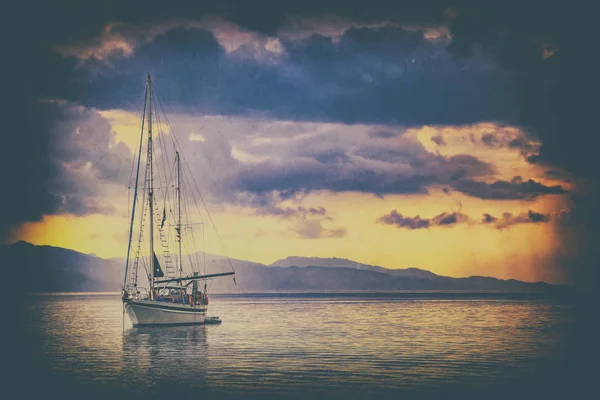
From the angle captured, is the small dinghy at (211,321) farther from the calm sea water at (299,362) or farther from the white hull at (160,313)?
the calm sea water at (299,362)

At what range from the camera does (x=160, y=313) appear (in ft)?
292

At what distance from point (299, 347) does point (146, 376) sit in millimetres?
19650

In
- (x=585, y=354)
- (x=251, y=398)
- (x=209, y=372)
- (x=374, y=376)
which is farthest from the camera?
(x=585, y=354)

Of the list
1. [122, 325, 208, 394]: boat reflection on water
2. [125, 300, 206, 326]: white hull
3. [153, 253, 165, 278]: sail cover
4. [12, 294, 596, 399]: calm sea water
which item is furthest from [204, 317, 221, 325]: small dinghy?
[153, 253, 165, 278]: sail cover

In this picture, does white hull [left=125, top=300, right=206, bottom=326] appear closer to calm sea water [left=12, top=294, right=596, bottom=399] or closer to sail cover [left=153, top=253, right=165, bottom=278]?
calm sea water [left=12, top=294, right=596, bottom=399]

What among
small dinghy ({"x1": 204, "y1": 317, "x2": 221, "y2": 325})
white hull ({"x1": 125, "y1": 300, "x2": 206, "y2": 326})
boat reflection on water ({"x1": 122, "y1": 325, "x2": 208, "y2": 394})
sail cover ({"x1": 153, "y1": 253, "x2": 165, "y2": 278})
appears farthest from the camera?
small dinghy ({"x1": 204, "y1": 317, "x2": 221, "y2": 325})

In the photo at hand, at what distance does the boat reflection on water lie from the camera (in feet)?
154

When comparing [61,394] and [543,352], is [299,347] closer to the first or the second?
[543,352]

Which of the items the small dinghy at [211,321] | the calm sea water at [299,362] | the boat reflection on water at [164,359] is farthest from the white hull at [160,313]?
the small dinghy at [211,321]

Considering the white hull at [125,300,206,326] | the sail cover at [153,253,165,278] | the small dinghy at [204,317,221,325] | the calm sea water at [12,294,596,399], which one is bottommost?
the calm sea water at [12,294,596,399]

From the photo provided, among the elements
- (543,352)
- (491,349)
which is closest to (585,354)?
(543,352)

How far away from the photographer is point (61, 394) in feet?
143

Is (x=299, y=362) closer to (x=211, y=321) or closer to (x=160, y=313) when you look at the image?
(x=160, y=313)

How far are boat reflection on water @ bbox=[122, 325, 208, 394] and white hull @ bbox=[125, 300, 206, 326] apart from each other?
1.22m
